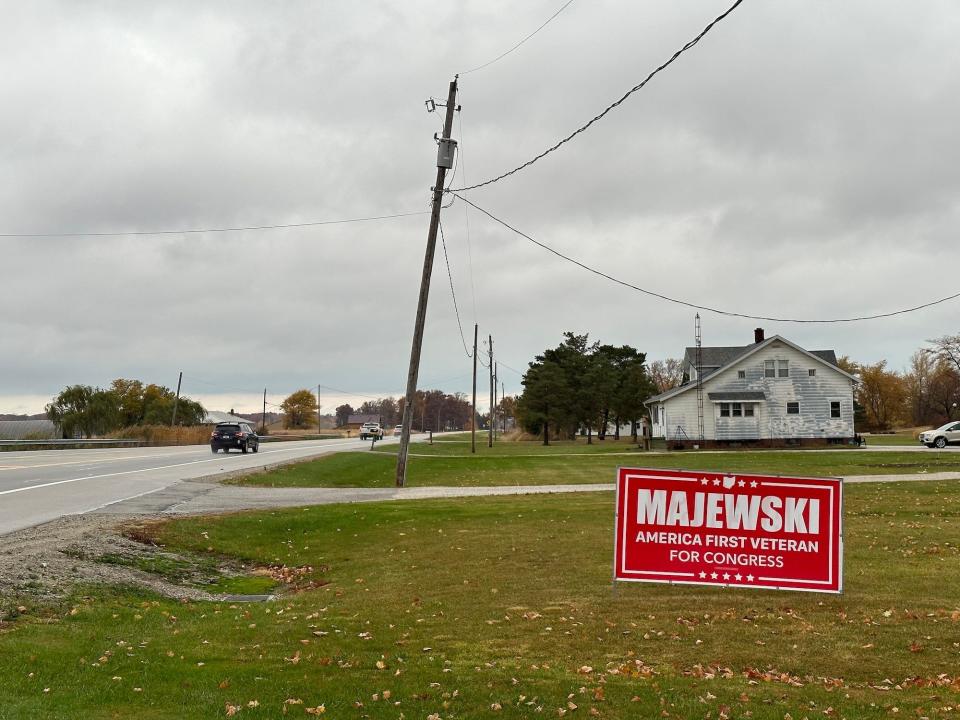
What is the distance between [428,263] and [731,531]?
1841cm

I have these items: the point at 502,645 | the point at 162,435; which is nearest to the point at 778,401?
the point at 162,435

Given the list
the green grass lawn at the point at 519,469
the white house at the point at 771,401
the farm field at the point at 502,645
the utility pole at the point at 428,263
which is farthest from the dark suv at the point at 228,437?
the farm field at the point at 502,645

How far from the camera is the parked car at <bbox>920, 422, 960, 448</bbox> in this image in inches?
2140

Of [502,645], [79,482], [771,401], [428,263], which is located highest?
[428,263]

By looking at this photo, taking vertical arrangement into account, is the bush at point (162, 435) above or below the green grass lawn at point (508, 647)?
above

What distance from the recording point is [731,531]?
8906 mm

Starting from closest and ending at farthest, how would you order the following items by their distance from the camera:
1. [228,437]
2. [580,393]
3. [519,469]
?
1. [519,469]
2. [228,437]
3. [580,393]

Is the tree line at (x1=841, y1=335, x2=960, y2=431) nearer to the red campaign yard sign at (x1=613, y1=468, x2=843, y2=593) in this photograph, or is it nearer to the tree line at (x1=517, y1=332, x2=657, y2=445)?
the tree line at (x1=517, y1=332, x2=657, y2=445)

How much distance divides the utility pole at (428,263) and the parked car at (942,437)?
42.3 metres

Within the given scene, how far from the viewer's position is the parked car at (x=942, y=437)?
54344 millimetres

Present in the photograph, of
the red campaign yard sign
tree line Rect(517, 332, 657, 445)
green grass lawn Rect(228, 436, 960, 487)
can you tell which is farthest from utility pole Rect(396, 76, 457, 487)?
tree line Rect(517, 332, 657, 445)

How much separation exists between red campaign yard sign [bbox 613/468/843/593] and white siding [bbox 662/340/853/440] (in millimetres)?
51052

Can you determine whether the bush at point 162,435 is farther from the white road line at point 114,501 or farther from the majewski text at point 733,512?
the majewski text at point 733,512

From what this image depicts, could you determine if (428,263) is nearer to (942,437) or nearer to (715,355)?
(942,437)
